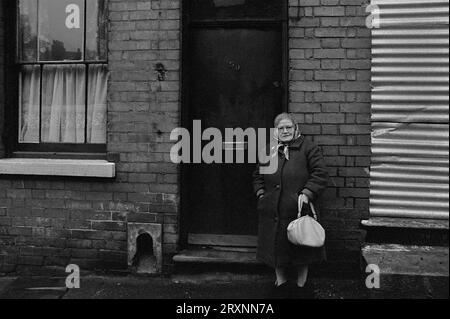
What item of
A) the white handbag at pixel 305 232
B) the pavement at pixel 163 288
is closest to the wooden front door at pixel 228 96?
the pavement at pixel 163 288

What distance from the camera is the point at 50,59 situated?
494 cm

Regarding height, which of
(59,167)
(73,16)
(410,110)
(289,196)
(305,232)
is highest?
(73,16)

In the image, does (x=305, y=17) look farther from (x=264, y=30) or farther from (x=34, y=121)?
(x=34, y=121)

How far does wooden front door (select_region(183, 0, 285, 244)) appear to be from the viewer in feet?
15.3

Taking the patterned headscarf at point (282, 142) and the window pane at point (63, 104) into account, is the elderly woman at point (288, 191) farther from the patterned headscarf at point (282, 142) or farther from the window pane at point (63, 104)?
the window pane at point (63, 104)

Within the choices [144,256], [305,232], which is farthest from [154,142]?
[305,232]

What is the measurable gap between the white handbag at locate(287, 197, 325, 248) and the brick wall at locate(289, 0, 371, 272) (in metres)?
0.68

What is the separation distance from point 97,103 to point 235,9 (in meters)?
1.71

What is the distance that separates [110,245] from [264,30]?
263cm

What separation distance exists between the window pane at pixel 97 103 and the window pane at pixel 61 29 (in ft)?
0.81

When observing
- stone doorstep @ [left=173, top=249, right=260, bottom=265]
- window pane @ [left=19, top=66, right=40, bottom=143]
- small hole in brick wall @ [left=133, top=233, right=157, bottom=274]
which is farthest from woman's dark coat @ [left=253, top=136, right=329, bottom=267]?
window pane @ [left=19, top=66, right=40, bottom=143]

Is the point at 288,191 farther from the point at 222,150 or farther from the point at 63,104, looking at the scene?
the point at 63,104

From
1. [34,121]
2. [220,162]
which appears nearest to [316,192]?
[220,162]

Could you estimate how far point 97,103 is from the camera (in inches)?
191
